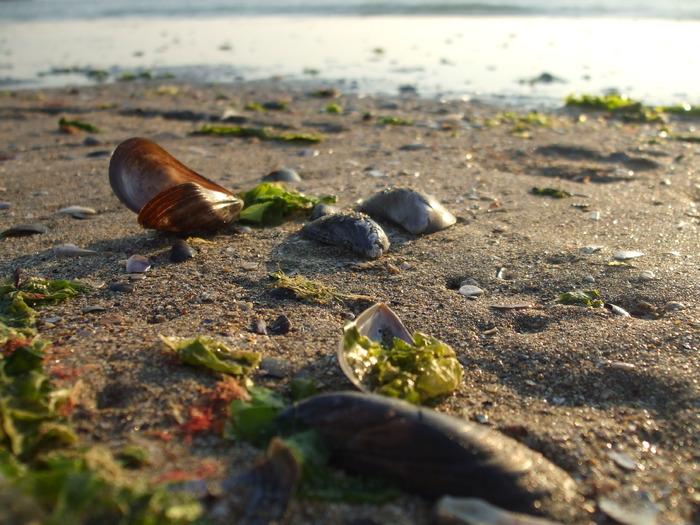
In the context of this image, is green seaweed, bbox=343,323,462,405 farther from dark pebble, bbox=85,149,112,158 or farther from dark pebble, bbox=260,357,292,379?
dark pebble, bbox=85,149,112,158

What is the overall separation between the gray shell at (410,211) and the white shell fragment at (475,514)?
2.54 m

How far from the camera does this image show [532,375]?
106 inches

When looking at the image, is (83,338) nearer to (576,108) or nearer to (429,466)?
(429,466)

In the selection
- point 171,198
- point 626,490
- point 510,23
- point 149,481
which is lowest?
point 626,490

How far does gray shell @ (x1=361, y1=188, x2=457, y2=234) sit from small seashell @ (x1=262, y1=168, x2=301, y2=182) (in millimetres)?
1129

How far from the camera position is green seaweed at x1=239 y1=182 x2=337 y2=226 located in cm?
434

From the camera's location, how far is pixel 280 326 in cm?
297

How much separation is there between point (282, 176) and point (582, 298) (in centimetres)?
292

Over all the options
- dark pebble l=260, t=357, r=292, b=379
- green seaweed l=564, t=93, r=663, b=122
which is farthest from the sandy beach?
green seaweed l=564, t=93, r=663, b=122

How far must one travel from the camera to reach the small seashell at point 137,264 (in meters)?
3.52

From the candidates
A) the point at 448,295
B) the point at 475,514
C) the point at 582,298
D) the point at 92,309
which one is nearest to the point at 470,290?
the point at 448,295

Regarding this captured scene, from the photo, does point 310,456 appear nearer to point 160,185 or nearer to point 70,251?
point 70,251

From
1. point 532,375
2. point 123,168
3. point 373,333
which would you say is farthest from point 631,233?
point 123,168

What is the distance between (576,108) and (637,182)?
3.62 metres
